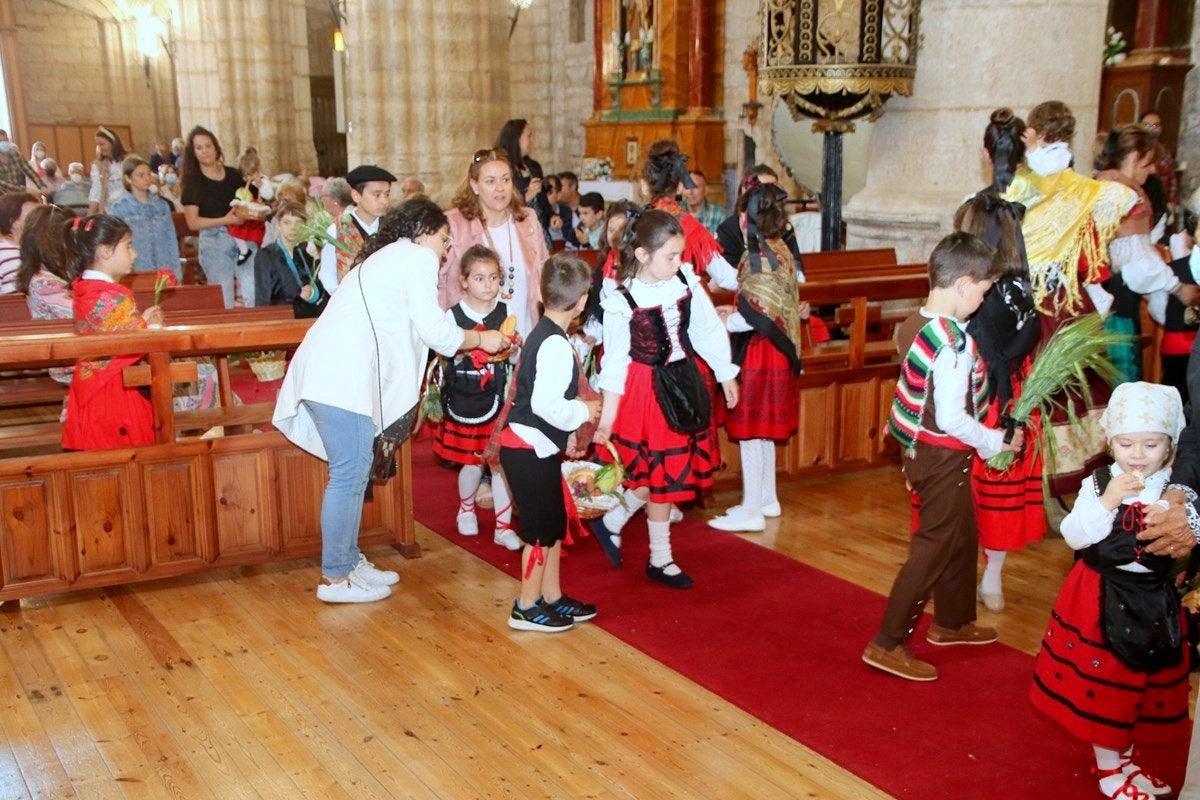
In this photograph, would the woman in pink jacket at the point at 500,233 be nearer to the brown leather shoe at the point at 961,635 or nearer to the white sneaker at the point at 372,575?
the white sneaker at the point at 372,575

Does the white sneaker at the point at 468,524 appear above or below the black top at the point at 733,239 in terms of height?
below

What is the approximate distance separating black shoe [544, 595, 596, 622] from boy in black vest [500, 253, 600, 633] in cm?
15

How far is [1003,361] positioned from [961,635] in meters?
0.97

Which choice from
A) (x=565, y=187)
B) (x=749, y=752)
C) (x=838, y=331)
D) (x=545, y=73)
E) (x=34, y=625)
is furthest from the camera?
(x=545, y=73)

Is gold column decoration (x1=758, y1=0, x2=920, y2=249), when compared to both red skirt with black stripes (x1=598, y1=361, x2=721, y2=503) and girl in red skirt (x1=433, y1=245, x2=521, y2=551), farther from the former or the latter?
red skirt with black stripes (x1=598, y1=361, x2=721, y2=503)

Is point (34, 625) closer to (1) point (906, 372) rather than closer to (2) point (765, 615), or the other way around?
(2) point (765, 615)

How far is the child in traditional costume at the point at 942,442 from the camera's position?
3.62 metres

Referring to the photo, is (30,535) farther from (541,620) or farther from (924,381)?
(924,381)

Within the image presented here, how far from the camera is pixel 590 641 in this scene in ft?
14.1

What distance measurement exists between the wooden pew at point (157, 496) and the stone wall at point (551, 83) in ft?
42.5

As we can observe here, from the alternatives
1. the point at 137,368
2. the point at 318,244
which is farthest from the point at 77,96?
the point at 137,368

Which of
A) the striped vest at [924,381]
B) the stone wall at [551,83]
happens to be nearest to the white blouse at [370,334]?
the striped vest at [924,381]

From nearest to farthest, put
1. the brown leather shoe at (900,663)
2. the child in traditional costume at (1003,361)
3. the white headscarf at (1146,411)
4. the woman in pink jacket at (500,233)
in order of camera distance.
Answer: the white headscarf at (1146,411) → the brown leather shoe at (900,663) → the child in traditional costume at (1003,361) → the woman in pink jacket at (500,233)

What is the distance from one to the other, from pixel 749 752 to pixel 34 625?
2766mm
